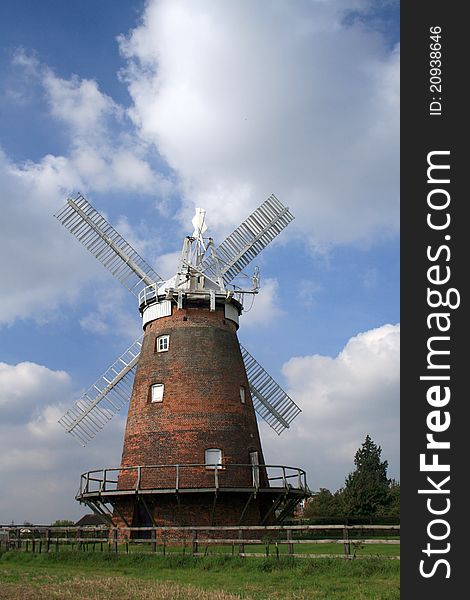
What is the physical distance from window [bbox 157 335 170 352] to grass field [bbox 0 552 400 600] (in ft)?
26.9

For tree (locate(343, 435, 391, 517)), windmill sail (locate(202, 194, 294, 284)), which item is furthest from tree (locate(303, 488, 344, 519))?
windmill sail (locate(202, 194, 294, 284))

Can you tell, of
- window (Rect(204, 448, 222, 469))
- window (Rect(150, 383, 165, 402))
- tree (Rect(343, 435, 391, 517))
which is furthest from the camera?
tree (Rect(343, 435, 391, 517))

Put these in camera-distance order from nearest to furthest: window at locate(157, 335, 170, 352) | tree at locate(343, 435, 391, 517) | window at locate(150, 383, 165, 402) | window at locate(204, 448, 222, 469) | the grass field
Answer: the grass field, window at locate(204, 448, 222, 469), window at locate(150, 383, 165, 402), window at locate(157, 335, 170, 352), tree at locate(343, 435, 391, 517)

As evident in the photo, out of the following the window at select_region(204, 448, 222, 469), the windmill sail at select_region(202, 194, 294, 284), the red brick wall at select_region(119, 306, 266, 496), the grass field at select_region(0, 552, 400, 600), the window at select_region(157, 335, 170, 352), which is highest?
the windmill sail at select_region(202, 194, 294, 284)

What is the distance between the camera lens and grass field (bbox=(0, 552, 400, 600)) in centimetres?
1129

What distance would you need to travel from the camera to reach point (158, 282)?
86.0ft

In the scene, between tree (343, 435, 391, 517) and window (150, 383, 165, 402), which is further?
tree (343, 435, 391, 517)

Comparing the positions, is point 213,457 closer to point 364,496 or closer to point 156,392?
point 156,392

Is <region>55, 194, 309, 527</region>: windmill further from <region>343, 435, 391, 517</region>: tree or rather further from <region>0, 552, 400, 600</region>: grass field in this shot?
<region>343, 435, 391, 517</region>: tree

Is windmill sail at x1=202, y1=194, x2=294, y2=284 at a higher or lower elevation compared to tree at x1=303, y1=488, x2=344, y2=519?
higher

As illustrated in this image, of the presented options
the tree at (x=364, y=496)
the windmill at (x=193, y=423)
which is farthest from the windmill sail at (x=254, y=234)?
the tree at (x=364, y=496)

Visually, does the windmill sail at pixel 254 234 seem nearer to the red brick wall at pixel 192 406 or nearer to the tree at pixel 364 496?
the red brick wall at pixel 192 406

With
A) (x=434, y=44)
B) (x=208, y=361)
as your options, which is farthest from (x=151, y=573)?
(x=434, y=44)

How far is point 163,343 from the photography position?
80.9ft
